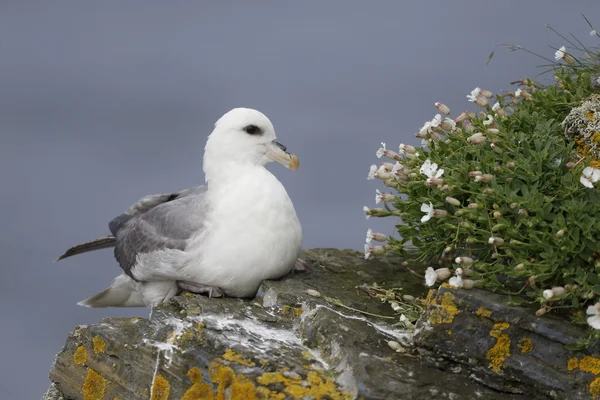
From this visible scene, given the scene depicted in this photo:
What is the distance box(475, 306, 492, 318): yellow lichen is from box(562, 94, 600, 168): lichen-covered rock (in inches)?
58.8

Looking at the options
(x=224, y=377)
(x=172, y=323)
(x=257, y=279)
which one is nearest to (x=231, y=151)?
(x=257, y=279)

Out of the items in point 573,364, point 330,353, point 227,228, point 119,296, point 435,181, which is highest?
point 435,181

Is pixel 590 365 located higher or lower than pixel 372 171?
lower

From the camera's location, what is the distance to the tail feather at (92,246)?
812cm

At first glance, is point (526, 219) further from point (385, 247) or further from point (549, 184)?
point (385, 247)

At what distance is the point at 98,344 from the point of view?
6629mm

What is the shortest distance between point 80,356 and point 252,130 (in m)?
2.17

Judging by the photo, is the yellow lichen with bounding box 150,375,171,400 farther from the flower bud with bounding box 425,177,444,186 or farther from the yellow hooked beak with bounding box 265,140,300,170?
the flower bud with bounding box 425,177,444,186

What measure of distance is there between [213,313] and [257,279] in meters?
0.68

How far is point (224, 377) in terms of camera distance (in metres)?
5.62

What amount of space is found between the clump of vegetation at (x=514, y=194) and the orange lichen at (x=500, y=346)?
0.19m

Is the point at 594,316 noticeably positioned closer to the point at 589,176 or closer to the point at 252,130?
the point at 589,176

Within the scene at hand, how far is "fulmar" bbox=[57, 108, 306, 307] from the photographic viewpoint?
689 centimetres

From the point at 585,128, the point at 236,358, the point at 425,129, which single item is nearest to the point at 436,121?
the point at 425,129
